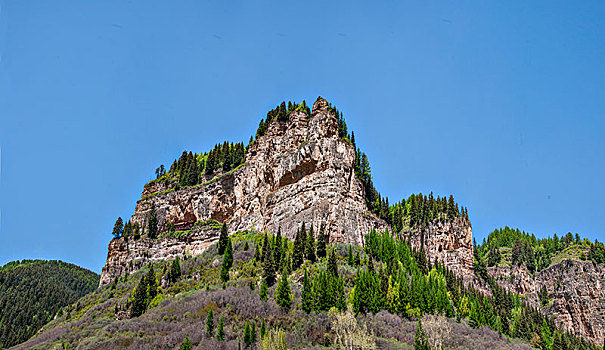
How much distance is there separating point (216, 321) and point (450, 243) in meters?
59.0

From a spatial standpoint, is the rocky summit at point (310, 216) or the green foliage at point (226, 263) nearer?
the green foliage at point (226, 263)

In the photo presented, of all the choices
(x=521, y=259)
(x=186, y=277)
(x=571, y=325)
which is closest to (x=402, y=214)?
(x=521, y=259)

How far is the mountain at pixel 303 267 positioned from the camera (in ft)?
204

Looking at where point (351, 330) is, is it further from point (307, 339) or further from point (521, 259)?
point (521, 259)

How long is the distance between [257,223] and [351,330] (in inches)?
1877

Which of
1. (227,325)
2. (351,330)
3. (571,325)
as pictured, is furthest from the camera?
(571,325)

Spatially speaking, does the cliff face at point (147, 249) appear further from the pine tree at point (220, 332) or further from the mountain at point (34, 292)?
the pine tree at point (220, 332)

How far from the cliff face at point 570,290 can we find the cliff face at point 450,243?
63.7ft

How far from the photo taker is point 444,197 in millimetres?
Result: 114000

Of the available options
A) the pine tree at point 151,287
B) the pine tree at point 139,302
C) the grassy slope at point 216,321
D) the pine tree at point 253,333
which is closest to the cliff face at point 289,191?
the grassy slope at point 216,321

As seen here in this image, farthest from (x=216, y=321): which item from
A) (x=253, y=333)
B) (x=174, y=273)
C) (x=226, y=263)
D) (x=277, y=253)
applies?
(x=174, y=273)

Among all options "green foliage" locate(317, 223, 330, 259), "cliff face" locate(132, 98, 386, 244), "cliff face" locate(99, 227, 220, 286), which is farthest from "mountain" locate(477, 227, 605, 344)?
"cliff face" locate(99, 227, 220, 286)

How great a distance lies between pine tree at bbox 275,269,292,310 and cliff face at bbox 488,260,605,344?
69.1 meters

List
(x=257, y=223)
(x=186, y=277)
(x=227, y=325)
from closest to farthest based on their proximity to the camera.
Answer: (x=227, y=325)
(x=186, y=277)
(x=257, y=223)
